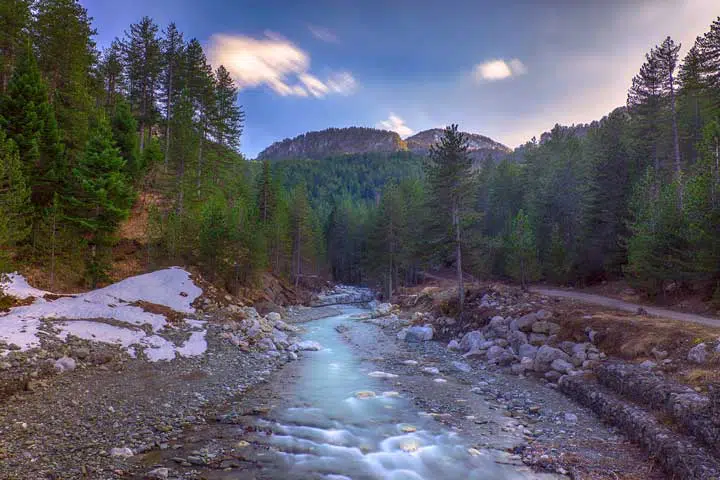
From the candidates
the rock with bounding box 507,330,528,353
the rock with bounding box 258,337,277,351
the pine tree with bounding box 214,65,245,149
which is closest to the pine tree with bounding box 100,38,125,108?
the pine tree with bounding box 214,65,245,149

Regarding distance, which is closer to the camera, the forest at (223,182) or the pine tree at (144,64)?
the forest at (223,182)

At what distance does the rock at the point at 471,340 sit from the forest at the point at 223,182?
21.5 feet

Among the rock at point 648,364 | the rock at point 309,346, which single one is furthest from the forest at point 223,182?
the rock at point 309,346

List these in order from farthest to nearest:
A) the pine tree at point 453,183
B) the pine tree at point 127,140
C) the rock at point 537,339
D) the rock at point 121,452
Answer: the pine tree at point 127,140 < the pine tree at point 453,183 < the rock at point 537,339 < the rock at point 121,452

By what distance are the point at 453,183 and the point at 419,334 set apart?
33.8 ft

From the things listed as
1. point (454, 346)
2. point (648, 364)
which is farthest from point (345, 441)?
point (454, 346)

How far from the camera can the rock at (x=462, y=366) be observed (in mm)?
15922

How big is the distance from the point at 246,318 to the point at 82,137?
16890mm

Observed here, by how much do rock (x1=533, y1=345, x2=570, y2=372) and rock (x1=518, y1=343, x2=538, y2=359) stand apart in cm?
72

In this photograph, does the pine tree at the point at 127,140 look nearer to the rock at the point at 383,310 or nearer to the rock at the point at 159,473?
the rock at the point at 383,310

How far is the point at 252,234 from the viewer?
102ft

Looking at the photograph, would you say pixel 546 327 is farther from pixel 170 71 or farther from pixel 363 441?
pixel 170 71

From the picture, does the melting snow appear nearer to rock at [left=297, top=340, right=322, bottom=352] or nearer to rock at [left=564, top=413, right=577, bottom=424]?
rock at [left=297, top=340, right=322, bottom=352]

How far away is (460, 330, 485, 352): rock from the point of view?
19266 mm
